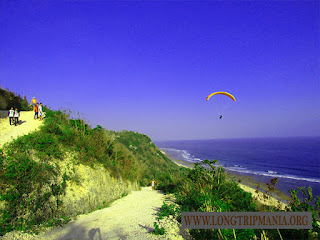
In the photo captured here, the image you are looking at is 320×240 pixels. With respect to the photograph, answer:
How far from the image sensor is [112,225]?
6.12 m

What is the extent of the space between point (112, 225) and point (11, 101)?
55.0ft

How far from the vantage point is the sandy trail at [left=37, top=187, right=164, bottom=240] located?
17.5 feet

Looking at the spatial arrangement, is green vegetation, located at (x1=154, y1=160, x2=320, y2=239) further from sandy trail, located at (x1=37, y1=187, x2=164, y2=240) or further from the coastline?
sandy trail, located at (x1=37, y1=187, x2=164, y2=240)

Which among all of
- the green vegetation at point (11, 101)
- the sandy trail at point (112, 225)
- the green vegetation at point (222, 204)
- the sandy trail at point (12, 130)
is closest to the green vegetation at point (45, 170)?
the sandy trail at point (112, 225)

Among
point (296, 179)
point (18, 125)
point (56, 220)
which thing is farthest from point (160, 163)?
point (56, 220)

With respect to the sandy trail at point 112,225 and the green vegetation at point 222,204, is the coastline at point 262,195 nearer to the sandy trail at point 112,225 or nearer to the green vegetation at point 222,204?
the green vegetation at point 222,204

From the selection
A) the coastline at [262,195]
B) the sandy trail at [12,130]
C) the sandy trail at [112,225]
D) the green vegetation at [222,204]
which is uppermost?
the sandy trail at [12,130]

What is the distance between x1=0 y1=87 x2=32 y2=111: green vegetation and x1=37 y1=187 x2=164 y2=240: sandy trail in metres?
14.3

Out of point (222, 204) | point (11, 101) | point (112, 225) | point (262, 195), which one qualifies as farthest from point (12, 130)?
point (262, 195)

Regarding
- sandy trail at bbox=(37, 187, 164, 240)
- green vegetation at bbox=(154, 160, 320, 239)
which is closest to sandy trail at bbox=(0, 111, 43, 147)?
sandy trail at bbox=(37, 187, 164, 240)

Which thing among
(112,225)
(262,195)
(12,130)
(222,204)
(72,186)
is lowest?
(262,195)

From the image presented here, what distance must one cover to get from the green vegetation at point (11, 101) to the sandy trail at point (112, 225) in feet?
46.9

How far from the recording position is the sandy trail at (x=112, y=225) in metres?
5.33

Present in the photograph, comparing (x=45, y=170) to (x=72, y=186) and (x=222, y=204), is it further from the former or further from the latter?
(x=222, y=204)
